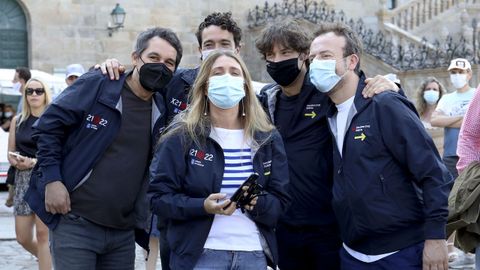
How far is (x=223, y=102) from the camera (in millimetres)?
4648

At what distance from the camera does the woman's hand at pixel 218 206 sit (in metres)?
4.33

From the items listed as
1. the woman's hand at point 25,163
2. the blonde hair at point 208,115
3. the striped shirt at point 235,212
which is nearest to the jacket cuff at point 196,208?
the striped shirt at point 235,212

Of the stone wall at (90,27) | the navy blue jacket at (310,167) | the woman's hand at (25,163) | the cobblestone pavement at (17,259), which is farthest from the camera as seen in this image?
the stone wall at (90,27)

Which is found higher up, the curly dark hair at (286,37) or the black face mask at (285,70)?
the curly dark hair at (286,37)

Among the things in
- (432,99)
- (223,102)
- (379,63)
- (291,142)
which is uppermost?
(223,102)

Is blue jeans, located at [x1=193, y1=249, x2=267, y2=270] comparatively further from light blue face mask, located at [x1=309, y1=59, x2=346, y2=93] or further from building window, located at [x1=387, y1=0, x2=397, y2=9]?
building window, located at [x1=387, y1=0, x2=397, y2=9]

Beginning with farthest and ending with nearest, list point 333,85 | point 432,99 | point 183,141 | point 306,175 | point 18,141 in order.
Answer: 1. point 432,99
2. point 18,141
3. point 306,175
4. point 333,85
5. point 183,141

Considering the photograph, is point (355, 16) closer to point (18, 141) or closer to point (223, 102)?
point (18, 141)

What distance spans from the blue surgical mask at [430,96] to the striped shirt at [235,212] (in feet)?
21.2

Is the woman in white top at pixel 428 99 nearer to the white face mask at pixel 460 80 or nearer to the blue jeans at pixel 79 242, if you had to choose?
the white face mask at pixel 460 80

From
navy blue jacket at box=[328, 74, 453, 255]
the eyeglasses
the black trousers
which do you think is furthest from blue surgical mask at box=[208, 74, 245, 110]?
the eyeglasses

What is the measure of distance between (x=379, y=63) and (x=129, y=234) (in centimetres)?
1768

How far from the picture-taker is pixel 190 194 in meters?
4.57

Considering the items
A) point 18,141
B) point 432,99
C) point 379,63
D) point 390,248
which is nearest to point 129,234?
point 390,248
